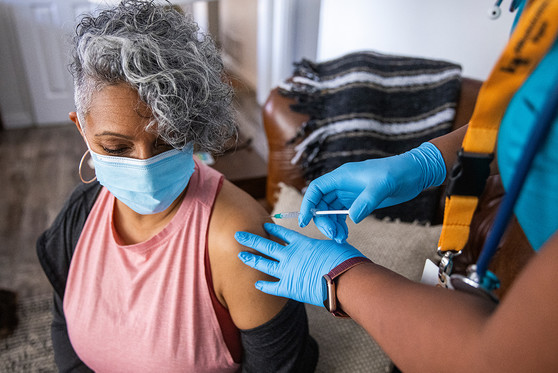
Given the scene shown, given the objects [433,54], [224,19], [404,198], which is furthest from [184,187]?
[224,19]

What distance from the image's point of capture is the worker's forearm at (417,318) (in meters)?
0.49

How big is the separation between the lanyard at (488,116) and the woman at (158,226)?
45 cm

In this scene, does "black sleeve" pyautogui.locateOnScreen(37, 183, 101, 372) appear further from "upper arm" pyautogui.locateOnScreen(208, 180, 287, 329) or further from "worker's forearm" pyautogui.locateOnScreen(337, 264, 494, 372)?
"worker's forearm" pyautogui.locateOnScreen(337, 264, 494, 372)

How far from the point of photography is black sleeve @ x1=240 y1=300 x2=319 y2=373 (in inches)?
36.6

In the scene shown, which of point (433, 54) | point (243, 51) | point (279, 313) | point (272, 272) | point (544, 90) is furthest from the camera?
point (243, 51)

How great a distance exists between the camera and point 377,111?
5.08ft

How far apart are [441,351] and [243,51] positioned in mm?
3884

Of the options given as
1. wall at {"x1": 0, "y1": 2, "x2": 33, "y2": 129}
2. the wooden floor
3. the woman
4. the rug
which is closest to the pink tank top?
the woman

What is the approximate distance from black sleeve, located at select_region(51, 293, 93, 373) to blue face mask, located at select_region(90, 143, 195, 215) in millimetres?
499

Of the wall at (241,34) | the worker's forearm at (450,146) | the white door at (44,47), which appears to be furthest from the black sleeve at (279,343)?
the white door at (44,47)

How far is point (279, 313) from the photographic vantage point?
93cm

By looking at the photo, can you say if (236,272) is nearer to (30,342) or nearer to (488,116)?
(488,116)

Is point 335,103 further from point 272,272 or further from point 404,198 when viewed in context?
point 272,272

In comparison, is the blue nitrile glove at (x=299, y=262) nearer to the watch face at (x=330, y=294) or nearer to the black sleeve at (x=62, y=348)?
the watch face at (x=330, y=294)
